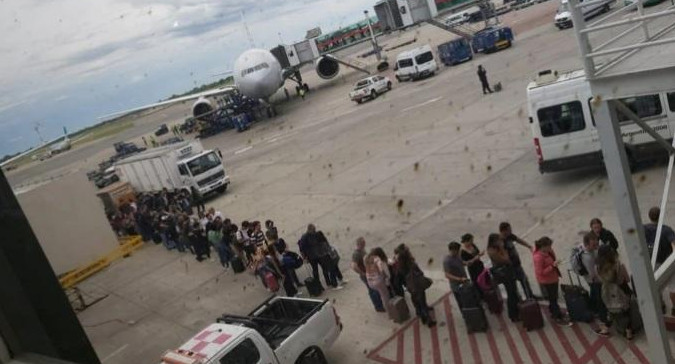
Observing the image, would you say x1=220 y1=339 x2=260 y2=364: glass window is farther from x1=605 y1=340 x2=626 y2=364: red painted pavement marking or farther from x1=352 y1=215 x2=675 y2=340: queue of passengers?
x1=605 y1=340 x2=626 y2=364: red painted pavement marking

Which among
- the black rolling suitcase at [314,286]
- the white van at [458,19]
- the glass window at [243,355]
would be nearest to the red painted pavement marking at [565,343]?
the glass window at [243,355]

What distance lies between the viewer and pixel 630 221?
4.39 meters

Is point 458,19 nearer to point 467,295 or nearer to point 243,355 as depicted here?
point 467,295

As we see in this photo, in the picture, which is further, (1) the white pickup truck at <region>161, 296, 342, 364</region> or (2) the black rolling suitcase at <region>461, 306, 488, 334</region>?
(2) the black rolling suitcase at <region>461, 306, 488, 334</region>

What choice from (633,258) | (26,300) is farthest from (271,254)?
(26,300)

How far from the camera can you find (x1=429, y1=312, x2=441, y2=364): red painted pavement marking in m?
8.35

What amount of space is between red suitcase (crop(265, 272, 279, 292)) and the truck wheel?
3753mm

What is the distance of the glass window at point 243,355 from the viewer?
7477 mm

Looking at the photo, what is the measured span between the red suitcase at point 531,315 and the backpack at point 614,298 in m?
1.12

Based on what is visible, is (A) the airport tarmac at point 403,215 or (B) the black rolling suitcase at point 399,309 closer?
(A) the airport tarmac at point 403,215

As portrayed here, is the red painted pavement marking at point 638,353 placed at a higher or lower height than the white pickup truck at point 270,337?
lower

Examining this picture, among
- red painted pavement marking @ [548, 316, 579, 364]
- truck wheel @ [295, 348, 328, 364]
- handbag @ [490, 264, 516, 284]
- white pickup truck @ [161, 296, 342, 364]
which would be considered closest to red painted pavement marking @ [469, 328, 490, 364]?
handbag @ [490, 264, 516, 284]

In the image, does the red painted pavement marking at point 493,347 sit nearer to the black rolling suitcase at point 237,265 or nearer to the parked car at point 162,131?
the black rolling suitcase at point 237,265

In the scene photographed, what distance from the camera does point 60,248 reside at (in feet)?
49.6
